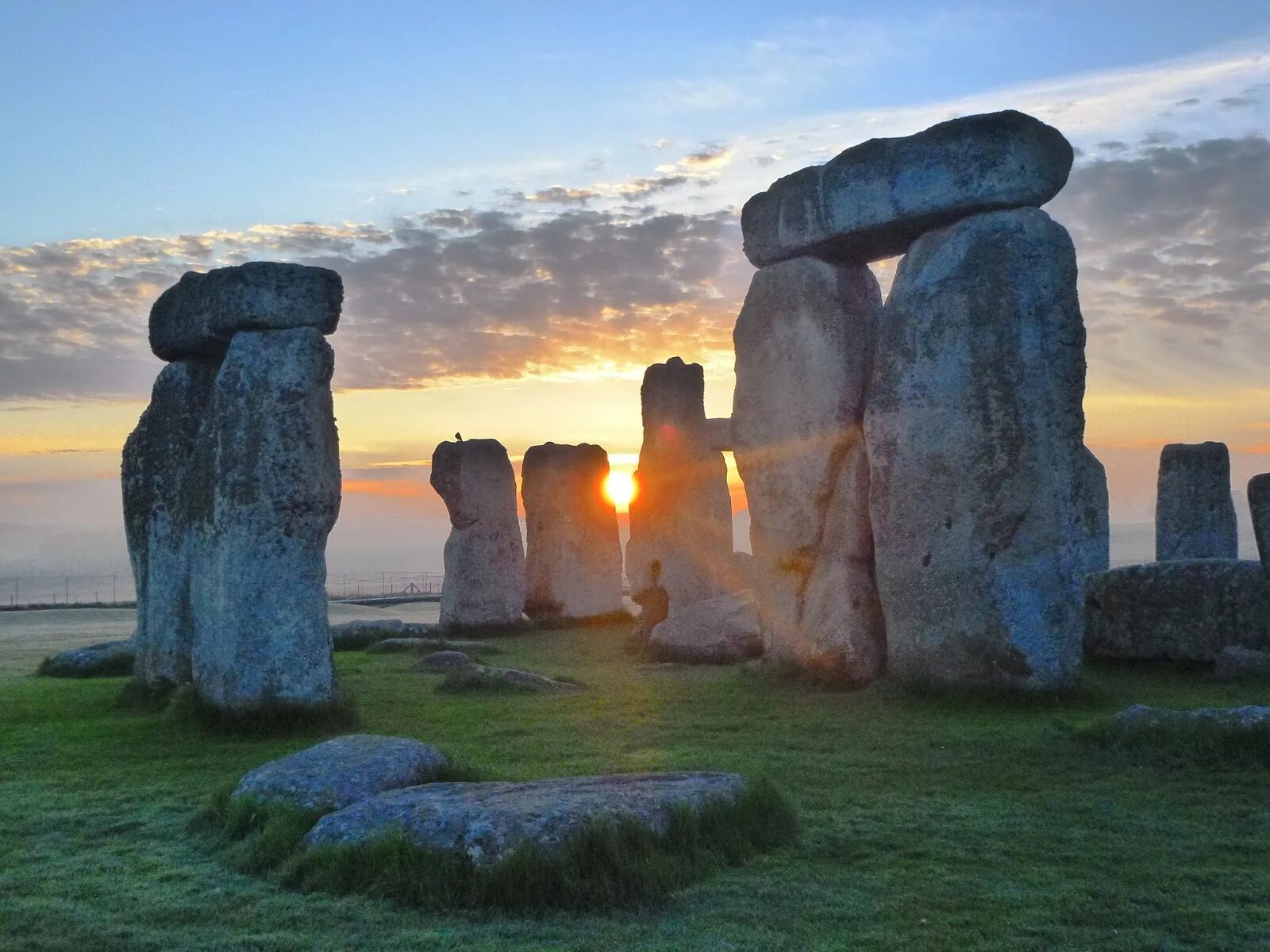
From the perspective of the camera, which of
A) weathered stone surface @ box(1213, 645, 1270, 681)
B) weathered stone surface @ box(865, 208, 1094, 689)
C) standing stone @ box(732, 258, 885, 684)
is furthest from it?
standing stone @ box(732, 258, 885, 684)

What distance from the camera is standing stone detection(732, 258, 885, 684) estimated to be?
489 inches

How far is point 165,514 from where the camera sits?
1216 centimetres

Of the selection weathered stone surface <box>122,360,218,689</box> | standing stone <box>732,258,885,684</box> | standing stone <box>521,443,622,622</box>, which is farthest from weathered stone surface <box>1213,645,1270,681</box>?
standing stone <box>521,443,622,622</box>

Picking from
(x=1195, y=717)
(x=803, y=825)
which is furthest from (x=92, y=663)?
(x=1195, y=717)

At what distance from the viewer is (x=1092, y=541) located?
56.6ft

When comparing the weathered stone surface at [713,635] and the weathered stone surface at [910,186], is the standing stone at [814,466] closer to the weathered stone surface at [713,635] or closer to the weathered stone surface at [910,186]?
the weathered stone surface at [910,186]

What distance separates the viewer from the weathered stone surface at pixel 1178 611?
1251 cm

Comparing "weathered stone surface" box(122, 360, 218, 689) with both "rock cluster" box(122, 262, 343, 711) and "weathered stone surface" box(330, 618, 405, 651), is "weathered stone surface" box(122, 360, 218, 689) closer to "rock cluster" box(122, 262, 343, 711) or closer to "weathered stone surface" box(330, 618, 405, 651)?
"rock cluster" box(122, 262, 343, 711)

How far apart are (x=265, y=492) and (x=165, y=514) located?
8.78 ft

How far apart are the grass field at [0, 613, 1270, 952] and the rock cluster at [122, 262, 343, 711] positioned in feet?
2.20

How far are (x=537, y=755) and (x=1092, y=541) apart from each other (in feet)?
35.8

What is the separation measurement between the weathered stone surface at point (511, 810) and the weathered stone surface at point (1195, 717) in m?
3.60

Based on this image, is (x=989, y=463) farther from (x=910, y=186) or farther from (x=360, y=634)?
(x=360, y=634)

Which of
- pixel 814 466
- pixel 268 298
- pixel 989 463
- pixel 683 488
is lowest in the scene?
pixel 989 463
